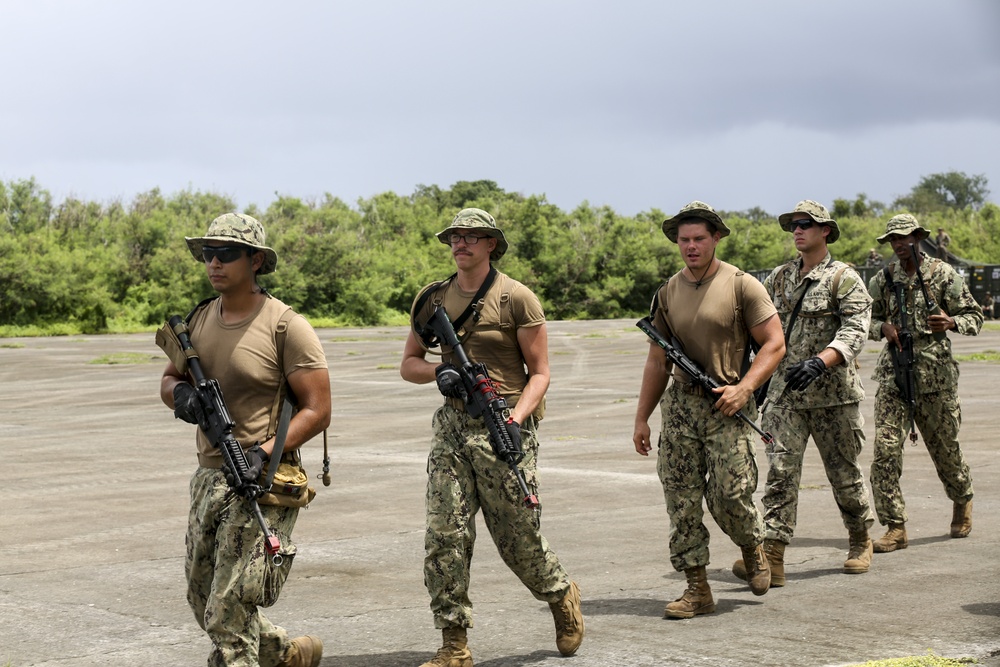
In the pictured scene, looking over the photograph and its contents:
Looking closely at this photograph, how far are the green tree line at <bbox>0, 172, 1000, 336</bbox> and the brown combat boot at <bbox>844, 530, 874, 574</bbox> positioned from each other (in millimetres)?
52226

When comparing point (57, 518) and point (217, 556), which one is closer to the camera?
point (217, 556)

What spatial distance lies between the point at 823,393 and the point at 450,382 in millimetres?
3062

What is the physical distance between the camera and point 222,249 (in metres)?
5.21

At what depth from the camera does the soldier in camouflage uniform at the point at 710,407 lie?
683 centimetres

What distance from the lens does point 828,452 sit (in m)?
8.09

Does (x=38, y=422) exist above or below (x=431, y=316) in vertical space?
below

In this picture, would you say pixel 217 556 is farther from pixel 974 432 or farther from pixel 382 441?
pixel 974 432

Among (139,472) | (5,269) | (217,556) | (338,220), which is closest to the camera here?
(217,556)

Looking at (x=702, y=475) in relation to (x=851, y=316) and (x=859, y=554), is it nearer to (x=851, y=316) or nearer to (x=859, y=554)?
(x=859, y=554)

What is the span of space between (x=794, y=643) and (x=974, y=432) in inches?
370

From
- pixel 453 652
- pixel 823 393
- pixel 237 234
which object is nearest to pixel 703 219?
pixel 823 393

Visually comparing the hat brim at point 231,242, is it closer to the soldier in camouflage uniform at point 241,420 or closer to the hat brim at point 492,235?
the soldier in camouflage uniform at point 241,420

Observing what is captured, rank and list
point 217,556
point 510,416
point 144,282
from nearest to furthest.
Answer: point 217,556
point 510,416
point 144,282

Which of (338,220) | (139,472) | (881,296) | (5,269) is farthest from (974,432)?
(338,220)
